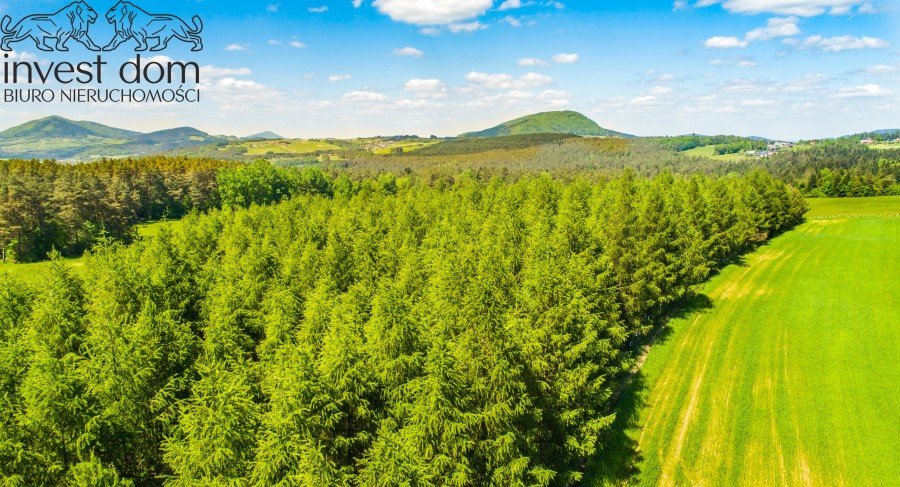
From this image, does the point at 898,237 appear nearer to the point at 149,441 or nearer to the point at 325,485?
the point at 325,485

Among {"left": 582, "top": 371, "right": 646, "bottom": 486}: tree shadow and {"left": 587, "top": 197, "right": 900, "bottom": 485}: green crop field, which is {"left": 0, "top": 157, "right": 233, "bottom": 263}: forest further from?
{"left": 587, "top": 197, "right": 900, "bottom": 485}: green crop field

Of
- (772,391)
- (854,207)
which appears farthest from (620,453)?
(854,207)

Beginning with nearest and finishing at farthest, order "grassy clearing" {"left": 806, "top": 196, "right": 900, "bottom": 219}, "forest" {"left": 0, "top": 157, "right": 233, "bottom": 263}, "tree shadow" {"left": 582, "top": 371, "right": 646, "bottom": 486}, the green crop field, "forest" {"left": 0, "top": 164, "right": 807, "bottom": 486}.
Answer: "forest" {"left": 0, "top": 164, "right": 807, "bottom": 486} → "tree shadow" {"left": 582, "top": 371, "right": 646, "bottom": 486} → the green crop field → "forest" {"left": 0, "top": 157, "right": 233, "bottom": 263} → "grassy clearing" {"left": 806, "top": 196, "right": 900, "bottom": 219}

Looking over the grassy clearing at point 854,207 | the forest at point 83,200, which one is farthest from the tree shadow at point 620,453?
the grassy clearing at point 854,207

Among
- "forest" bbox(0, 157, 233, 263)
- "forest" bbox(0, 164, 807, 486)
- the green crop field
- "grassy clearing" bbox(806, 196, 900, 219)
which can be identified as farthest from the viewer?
"grassy clearing" bbox(806, 196, 900, 219)

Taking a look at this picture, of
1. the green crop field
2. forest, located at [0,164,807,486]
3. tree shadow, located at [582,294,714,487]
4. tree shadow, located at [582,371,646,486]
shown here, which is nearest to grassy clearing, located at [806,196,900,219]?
the green crop field

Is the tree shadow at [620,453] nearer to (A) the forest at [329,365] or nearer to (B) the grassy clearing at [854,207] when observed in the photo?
(A) the forest at [329,365]

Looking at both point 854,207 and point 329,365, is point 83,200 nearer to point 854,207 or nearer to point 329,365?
point 329,365
